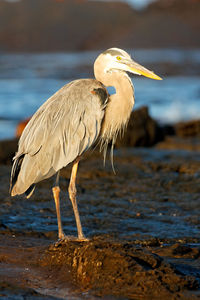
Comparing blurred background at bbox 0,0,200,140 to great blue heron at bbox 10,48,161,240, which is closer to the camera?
great blue heron at bbox 10,48,161,240

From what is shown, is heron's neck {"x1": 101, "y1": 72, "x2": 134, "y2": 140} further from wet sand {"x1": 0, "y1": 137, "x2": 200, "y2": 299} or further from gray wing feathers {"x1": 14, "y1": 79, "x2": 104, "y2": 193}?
wet sand {"x1": 0, "y1": 137, "x2": 200, "y2": 299}

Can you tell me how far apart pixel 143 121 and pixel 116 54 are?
529cm

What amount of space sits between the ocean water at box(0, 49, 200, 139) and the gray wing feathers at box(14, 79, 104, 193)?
8.73 metres

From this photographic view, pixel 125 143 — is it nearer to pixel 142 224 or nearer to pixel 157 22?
pixel 142 224

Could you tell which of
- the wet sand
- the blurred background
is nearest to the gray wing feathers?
the wet sand

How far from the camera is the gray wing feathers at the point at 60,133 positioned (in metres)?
5.10

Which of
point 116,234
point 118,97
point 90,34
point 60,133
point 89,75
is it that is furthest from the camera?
point 90,34

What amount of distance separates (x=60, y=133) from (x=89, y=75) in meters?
27.9

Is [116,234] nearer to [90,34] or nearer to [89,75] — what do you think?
[89,75]

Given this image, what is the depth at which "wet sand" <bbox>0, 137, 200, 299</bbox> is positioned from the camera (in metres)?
4.17

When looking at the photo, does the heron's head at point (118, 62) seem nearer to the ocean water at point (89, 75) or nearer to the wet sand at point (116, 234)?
the wet sand at point (116, 234)

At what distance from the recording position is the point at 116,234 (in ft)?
19.7

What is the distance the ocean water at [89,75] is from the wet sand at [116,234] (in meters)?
5.95

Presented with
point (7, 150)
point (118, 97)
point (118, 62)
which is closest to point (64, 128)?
point (118, 97)
